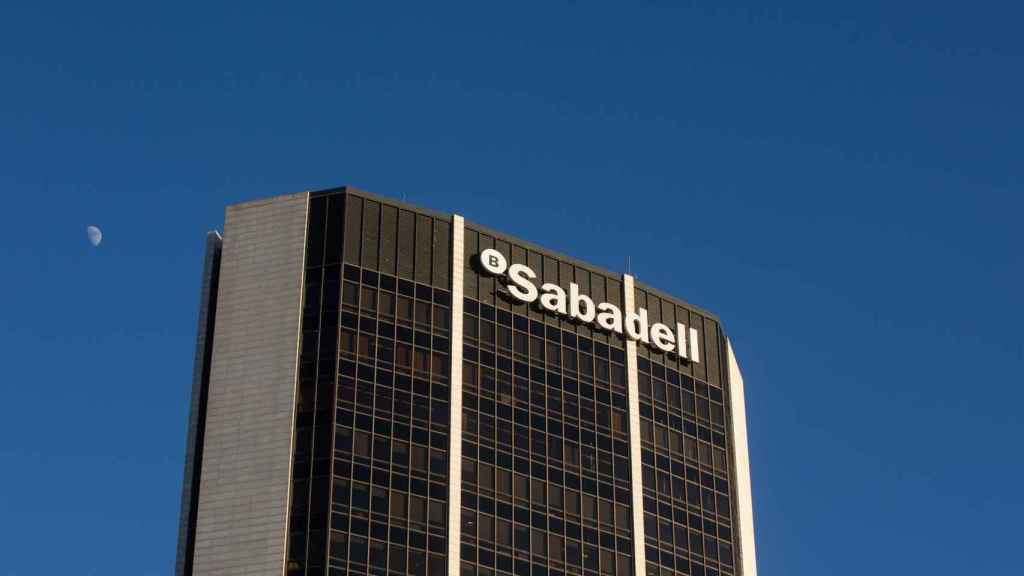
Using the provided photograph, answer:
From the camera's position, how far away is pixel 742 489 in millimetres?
194375

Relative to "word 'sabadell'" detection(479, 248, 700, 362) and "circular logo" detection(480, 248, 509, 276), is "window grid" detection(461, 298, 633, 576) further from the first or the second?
"circular logo" detection(480, 248, 509, 276)

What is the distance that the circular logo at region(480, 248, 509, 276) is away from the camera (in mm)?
183750

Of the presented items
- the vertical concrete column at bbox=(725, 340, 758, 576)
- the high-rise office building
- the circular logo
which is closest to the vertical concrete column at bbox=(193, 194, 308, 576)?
the high-rise office building

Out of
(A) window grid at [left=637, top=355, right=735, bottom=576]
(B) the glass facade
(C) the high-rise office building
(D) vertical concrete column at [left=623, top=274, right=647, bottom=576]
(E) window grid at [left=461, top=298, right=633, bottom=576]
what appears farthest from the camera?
(A) window grid at [left=637, top=355, right=735, bottom=576]

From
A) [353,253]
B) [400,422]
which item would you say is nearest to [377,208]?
[353,253]

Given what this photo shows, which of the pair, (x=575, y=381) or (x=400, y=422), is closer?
(x=400, y=422)

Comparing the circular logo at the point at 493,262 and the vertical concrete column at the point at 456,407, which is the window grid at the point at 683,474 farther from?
the vertical concrete column at the point at 456,407

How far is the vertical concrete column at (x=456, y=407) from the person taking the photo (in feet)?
557

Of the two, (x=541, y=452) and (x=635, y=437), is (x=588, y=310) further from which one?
(x=541, y=452)

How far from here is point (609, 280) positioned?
193 metres

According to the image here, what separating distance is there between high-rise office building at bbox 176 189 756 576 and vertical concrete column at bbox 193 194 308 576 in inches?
6.1

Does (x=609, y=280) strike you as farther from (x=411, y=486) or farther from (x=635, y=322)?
(x=411, y=486)

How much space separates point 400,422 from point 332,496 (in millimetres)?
9217

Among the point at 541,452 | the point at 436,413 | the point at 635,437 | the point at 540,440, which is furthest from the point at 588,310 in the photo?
the point at 436,413
